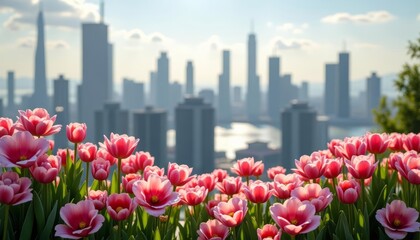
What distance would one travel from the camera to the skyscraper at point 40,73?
165 m

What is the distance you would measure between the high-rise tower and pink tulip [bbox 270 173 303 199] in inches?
6689

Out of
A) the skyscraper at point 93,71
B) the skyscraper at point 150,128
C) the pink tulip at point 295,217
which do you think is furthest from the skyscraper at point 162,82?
the pink tulip at point 295,217

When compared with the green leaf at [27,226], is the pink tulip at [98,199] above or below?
above

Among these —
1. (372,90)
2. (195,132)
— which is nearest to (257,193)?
(195,132)

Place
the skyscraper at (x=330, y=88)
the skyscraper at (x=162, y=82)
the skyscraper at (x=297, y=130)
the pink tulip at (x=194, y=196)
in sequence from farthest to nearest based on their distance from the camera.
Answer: the skyscraper at (x=162, y=82), the skyscraper at (x=330, y=88), the skyscraper at (x=297, y=130), the pink tulip at (x=194, y=196)

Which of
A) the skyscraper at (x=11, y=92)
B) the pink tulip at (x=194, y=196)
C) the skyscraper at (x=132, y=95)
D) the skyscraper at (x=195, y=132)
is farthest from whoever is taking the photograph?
the skyscraper at (x=132, y=95)

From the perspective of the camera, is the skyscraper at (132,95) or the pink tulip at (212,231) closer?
the pink tulip at (212,231)

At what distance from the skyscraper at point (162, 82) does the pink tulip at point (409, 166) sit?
605 feet

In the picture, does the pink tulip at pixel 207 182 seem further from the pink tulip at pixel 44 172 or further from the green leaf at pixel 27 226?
the green leaf at pixel 27 226

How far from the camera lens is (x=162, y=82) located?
19250cm

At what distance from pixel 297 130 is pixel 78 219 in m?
111

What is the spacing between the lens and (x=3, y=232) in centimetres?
214

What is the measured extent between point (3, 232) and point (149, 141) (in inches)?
4160

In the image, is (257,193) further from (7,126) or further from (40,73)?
(40,73)
